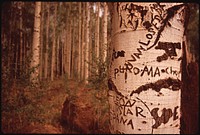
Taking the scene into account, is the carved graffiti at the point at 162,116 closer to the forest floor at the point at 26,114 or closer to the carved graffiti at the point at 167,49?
the carved graffiti at the point at 167,49

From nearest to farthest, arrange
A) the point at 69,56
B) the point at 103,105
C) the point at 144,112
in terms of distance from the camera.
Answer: the point at 144,112, the point at 103,105, the point at 69,56

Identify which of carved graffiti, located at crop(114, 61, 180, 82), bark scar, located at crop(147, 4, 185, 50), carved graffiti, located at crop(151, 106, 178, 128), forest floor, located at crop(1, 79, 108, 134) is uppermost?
bark scar, located at crop(147, 4, 185, 50)

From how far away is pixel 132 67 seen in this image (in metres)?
0.53

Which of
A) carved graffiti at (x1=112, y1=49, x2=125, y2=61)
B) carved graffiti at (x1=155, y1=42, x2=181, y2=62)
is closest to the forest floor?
carved graffiti at (x1=112, y1=49, x2=125, y2=61)

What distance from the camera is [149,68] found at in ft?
1.70

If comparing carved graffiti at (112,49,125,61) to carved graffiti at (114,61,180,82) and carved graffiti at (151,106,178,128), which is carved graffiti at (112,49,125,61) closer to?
carved graffiti at (114,61,180,82)

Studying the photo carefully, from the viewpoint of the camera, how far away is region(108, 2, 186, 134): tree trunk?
519 millimetres

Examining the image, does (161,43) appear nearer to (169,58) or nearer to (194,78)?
(169,58)

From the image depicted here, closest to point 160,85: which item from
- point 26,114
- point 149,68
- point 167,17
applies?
point 149,68

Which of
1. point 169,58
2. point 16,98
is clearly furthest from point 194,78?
point 16,98

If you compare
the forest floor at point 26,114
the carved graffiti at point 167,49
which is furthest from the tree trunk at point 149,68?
the forest floor at point 26,114

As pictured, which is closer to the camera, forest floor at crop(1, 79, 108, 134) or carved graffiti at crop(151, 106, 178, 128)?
carved graffiti at crop(151, 106, 178, 128)

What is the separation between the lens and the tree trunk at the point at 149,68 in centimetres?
52

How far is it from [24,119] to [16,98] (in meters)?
0.34
